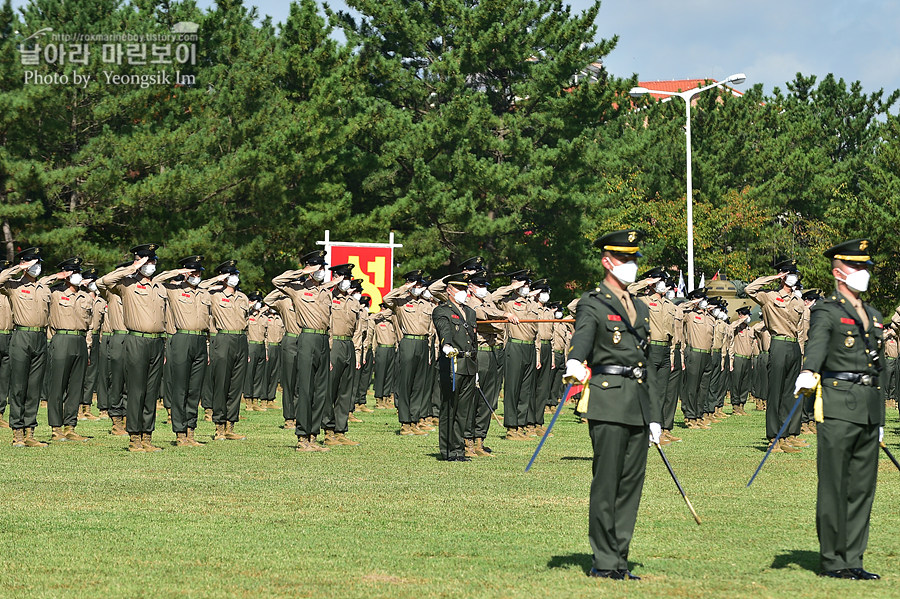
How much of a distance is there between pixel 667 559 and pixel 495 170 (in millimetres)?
32701

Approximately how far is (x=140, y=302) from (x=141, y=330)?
1.18ft

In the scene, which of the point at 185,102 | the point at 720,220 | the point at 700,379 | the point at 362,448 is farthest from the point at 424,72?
the point at 362,448

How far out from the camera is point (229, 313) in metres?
18.2

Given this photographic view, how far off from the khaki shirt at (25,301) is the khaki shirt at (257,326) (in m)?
9.77

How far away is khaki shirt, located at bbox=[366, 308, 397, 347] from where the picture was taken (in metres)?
26.2

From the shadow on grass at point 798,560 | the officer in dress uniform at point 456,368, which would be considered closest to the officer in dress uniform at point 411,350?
the officer in dress uniform at point 456,368

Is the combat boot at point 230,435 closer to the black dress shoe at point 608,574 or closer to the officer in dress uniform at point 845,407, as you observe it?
the black dress shoe at point 608,574

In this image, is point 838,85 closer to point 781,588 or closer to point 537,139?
point 537,139

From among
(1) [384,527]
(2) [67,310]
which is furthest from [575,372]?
(2) [67,310]

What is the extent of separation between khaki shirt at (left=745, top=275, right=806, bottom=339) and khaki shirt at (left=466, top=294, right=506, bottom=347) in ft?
11.6

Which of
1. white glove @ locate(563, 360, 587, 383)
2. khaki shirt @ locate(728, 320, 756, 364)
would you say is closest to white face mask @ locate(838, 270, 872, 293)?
white glove @ locate(563, 360, 587, 383)

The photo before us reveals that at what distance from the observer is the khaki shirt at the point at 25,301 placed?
644 inches

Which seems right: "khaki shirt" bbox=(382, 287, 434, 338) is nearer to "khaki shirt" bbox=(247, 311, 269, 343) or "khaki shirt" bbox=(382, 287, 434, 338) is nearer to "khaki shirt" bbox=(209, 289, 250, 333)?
"khaki shirt" bbox=(209, 289, 250, 333)

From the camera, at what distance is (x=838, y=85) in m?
62.9
